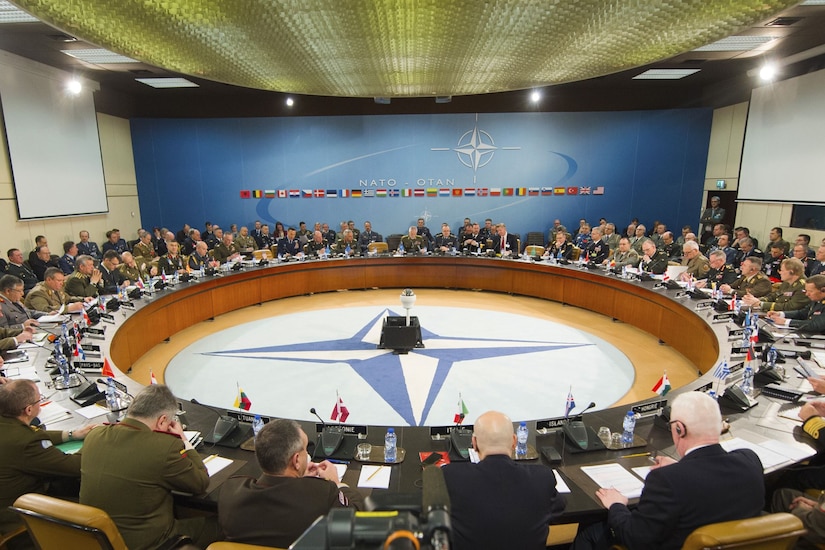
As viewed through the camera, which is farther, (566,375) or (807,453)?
(566,375)

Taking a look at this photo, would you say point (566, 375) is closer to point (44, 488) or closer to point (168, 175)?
point (44, 488)

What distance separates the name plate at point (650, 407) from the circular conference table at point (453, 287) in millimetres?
61

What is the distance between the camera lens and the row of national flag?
12.9 metres

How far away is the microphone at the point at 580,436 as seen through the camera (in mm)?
2627

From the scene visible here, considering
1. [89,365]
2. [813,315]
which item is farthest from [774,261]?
[89,365]

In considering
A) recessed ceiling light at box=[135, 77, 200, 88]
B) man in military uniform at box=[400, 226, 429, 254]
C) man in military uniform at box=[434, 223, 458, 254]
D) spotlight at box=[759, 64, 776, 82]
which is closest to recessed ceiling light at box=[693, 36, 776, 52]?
spotlight at box=[759, 64, 776, 82]

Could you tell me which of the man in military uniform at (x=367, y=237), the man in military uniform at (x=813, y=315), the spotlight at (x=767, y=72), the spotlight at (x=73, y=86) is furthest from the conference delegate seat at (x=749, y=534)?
the spotlight at (x=73, y=86)

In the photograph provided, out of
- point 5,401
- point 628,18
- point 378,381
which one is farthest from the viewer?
point 378,381

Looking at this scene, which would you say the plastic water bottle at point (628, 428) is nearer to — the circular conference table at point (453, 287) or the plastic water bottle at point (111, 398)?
the circular conference table at point (453, 287)

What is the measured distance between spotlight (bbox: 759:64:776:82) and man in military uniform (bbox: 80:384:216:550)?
12.0m

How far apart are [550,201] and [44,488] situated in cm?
1267

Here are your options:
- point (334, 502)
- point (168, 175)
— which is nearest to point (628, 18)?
point (334, 502)

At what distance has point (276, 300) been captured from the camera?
30.1 feet

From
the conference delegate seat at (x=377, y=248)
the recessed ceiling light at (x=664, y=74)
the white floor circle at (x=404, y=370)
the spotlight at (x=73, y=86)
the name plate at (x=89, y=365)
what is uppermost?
the recessed ceiling light at (x=664, y=74)
